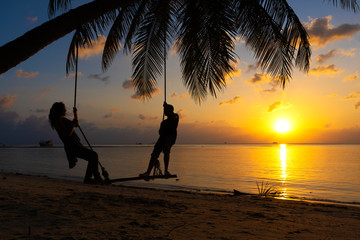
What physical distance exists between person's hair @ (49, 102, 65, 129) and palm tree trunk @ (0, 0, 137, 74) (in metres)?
2.11

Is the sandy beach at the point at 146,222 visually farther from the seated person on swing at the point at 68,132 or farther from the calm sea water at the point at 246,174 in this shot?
the calm sea water at the point at 246,174

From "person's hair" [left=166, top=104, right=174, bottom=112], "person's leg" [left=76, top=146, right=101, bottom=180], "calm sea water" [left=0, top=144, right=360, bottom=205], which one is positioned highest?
"person's hair" [left=166, top=104, right=174, bottom=112]

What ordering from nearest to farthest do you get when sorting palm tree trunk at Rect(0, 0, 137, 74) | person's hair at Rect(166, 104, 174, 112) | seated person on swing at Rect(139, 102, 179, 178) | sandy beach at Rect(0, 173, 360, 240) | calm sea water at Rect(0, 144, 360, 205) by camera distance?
palm tree trunk at Rect(0, 0, 137, 74), sandy beach at Rect(0, 173, 360, 240), person's hair at Rect(166, 104, 174, 112), seated person on swing at Rect(139, 102, 179, 178), calm sea water at Rect(0, 144, 360, 205)

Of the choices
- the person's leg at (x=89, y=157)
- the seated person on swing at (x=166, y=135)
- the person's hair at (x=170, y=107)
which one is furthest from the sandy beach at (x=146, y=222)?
the person's hair at (x=170, y=107)

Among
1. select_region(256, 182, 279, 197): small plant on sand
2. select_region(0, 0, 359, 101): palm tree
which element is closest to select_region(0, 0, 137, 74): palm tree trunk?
select_region(0, 0, 359, 101): palm tree

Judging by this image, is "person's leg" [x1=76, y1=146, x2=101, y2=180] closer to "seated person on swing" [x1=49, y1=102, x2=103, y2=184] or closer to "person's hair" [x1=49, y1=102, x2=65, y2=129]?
"seated person on swing" [x1=49, y1=102, x2=103, y2=184]

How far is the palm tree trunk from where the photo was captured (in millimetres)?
3676

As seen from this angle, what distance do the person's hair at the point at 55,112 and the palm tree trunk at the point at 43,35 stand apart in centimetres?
211

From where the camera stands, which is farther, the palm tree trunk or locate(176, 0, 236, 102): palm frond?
locate(176, 0, 236, 102): palm frond

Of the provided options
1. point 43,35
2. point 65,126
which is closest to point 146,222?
point 65,126

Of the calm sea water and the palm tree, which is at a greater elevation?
the palm tree

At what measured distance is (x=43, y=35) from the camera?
3816 millimetres

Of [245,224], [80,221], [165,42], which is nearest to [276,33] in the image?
[165,42]

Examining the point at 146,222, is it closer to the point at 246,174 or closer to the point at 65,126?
the point at 65,126
